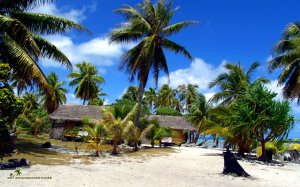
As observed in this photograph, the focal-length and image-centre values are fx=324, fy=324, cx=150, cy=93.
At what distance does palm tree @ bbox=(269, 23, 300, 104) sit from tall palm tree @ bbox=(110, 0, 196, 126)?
22.8 feet

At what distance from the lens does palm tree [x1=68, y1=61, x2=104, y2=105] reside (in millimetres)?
43688

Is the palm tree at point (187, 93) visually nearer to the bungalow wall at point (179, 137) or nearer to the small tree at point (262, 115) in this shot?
the bungalow wall at point (179, 137)

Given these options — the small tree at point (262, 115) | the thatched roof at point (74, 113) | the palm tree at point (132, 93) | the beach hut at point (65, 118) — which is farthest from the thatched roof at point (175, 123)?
the palm tree at point (132, 93)

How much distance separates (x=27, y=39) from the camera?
13.4 m

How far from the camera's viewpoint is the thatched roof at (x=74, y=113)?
3021 centimetres

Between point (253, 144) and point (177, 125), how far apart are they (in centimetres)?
1222

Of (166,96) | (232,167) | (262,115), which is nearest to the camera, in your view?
(232,167)

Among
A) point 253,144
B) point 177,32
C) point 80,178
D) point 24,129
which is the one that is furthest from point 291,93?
point 24,129

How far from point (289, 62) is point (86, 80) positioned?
27306 mm

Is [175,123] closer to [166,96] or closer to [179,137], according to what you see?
[179,137]

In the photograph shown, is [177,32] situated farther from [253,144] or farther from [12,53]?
[12,53]

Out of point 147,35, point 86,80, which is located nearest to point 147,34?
point 147,35

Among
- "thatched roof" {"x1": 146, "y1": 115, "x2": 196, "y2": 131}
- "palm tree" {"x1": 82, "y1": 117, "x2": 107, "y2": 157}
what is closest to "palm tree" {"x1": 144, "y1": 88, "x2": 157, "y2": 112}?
"thatched roof" {"x1": 146, "y1": 115, "x2": 196, "y2": 131}

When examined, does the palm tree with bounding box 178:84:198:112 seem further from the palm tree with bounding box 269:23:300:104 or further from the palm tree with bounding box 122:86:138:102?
the palm tree with bounding box 269:23:300:104
